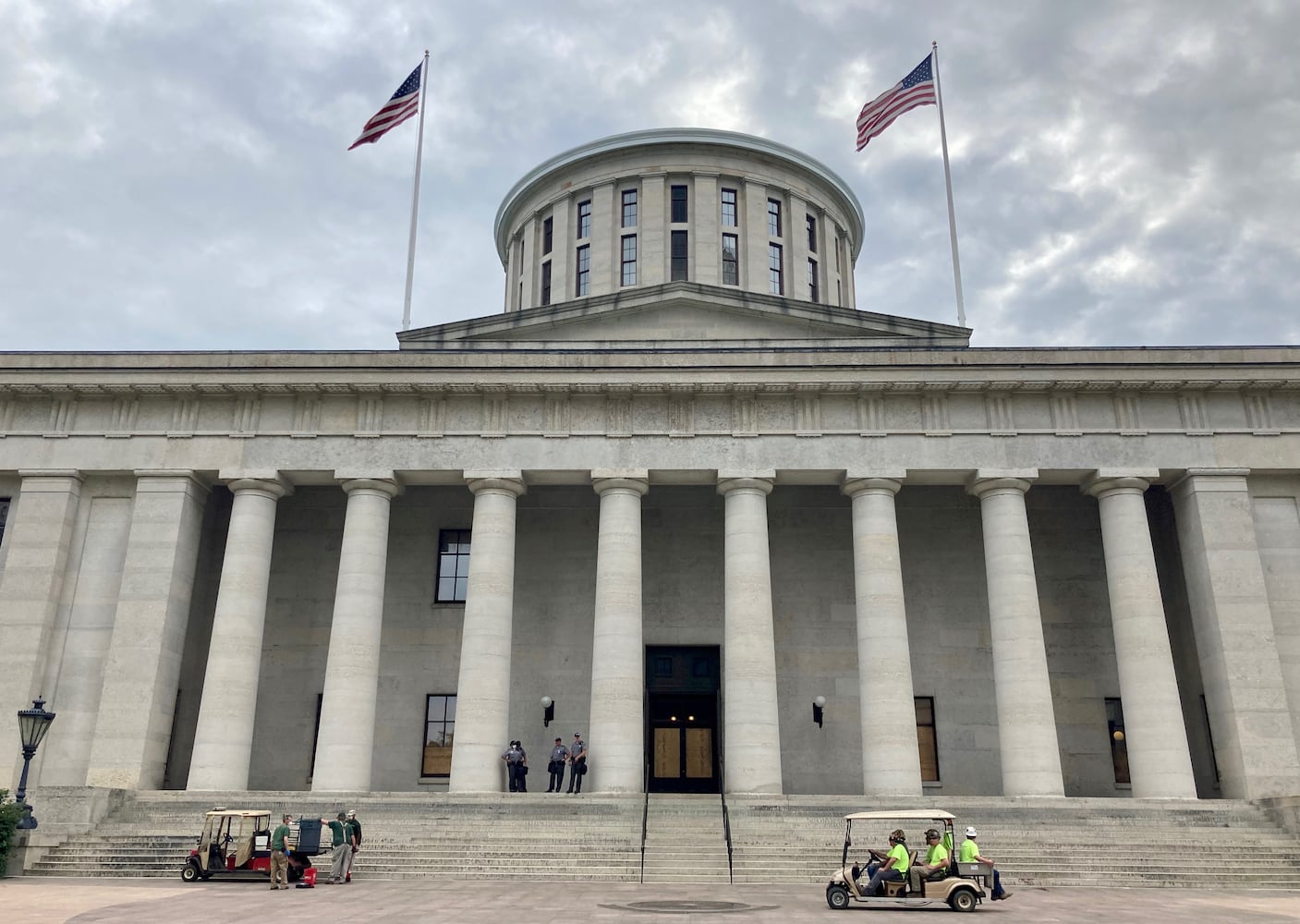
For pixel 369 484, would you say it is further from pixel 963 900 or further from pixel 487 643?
pixel 963 900

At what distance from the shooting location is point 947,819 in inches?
715

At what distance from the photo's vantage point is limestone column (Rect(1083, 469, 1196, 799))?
26203 millimetres

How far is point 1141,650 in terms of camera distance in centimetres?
2697

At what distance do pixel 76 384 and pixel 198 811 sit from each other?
12.8m

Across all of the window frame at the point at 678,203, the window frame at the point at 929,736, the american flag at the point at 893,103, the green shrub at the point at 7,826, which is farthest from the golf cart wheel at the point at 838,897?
the window frame at the point at 678,203

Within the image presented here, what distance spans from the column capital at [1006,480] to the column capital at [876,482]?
220 cm

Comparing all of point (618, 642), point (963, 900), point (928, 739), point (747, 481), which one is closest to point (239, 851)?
point (618, 642)

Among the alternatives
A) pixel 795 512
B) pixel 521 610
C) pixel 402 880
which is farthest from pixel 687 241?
pixel 402 880

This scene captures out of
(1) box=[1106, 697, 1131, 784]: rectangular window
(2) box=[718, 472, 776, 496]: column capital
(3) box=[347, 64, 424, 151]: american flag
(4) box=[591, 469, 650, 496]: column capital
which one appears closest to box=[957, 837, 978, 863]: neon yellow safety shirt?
(2) box=[718, 472, 776, 496]: column capital

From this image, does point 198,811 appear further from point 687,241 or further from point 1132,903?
point 687,241

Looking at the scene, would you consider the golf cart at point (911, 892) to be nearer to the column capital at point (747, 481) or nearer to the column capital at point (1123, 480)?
the column capital at point (747, 481)

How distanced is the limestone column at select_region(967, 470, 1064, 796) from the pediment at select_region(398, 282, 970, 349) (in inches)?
412

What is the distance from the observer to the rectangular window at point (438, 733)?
31.7 meters

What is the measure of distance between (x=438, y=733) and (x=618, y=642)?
315 inches
